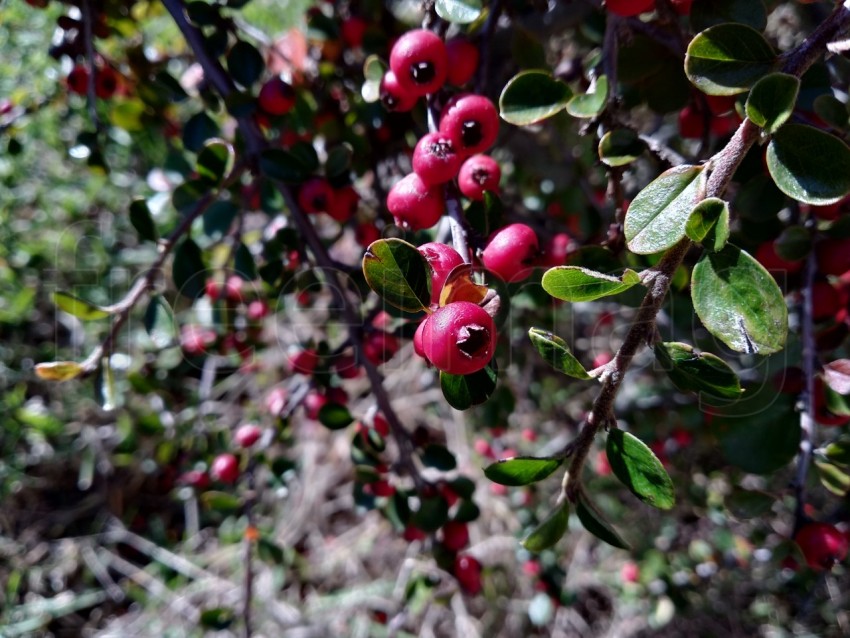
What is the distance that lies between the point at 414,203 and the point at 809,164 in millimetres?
575

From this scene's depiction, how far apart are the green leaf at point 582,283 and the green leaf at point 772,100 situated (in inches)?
10.2

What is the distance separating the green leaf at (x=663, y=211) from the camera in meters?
0.81

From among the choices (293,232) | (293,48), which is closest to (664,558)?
(293,232)

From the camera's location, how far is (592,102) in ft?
3.50

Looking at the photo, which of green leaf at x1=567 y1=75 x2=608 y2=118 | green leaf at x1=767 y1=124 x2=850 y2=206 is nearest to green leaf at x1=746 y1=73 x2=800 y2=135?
green leaf at x1=767 y1=124 x2=850 y2=206

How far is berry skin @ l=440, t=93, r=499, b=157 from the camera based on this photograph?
3.45 ft

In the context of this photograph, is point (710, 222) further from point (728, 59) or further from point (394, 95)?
point (394, 95)

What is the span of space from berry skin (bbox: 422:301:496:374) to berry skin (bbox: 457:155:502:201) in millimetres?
366

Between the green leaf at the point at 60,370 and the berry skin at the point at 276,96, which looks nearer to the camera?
the green leaf at the point at 60,370

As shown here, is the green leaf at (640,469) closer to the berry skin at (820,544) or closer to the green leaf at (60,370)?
the berry skin at (820,544)

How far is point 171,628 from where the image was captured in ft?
8.02

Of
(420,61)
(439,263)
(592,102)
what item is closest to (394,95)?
(420,61)

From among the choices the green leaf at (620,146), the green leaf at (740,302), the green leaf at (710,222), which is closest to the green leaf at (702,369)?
the green leaf at (740,302)

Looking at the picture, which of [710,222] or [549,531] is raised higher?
[710,222]
